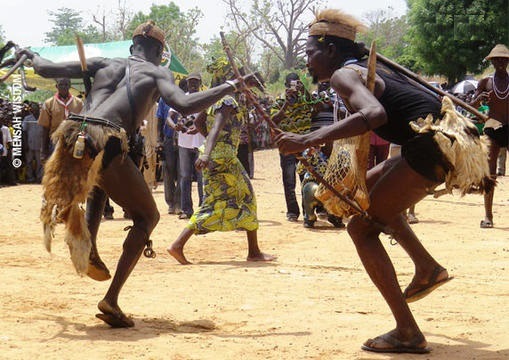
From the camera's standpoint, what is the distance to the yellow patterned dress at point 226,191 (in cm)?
855

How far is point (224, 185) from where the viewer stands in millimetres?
8680

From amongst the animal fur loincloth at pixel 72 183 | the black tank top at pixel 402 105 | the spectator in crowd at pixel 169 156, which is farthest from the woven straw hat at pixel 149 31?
the spectator in crowd at pixel 169 156

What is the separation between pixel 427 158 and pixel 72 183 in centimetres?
221

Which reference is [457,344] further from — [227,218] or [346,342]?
[227,218]

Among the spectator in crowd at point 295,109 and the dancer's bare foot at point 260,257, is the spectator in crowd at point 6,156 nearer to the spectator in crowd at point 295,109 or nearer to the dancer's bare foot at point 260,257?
the spectator in crowd at point 295,109

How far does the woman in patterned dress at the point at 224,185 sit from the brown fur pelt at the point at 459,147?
3.88 m

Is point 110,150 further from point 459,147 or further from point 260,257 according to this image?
point 260,257

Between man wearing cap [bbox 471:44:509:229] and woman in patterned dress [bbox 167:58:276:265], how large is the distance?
141 inches

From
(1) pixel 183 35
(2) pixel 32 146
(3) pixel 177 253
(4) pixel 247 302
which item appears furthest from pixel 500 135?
(1) pixel 183 35

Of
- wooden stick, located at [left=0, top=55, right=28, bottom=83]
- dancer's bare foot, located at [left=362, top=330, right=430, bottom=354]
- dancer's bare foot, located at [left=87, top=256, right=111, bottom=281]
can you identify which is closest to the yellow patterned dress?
dancer's bare foot, located at [left=87, top=256, right=111, bottom=281]

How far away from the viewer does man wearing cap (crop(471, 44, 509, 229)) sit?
35.0 feet

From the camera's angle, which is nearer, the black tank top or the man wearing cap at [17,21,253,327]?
the black tank top

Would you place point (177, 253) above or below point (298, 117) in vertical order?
below

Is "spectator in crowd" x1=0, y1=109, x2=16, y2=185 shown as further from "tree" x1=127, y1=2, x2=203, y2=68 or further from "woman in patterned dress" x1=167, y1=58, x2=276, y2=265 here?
"tree" x1=127, y1=2, x2=203, y2=68
